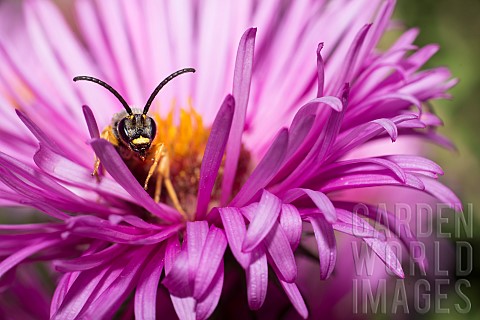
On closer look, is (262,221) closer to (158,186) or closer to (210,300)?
(210,300)

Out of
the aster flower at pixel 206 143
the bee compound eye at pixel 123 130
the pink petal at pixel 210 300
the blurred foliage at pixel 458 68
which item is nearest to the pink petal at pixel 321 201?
the aster flower at pixel 206 143

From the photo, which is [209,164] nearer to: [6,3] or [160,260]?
[160,260]

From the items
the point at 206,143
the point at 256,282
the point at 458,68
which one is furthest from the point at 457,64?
the point at 256,282

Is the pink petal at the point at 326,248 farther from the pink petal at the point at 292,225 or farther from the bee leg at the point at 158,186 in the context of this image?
the bee leg at the point at 158,186

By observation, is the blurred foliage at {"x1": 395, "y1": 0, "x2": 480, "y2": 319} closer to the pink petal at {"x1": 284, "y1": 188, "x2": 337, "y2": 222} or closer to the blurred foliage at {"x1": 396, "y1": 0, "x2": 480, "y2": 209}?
the blurred foliage at {"x1": 396, "y1": 0, "x2": 480, "y2": 209}

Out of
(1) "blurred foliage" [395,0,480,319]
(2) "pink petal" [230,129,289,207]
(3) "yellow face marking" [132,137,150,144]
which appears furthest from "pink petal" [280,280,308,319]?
(1) "blurred foliage" [395,0,480,319]

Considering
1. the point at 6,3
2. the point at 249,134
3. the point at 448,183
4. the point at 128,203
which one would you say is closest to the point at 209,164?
the point at 128,203
